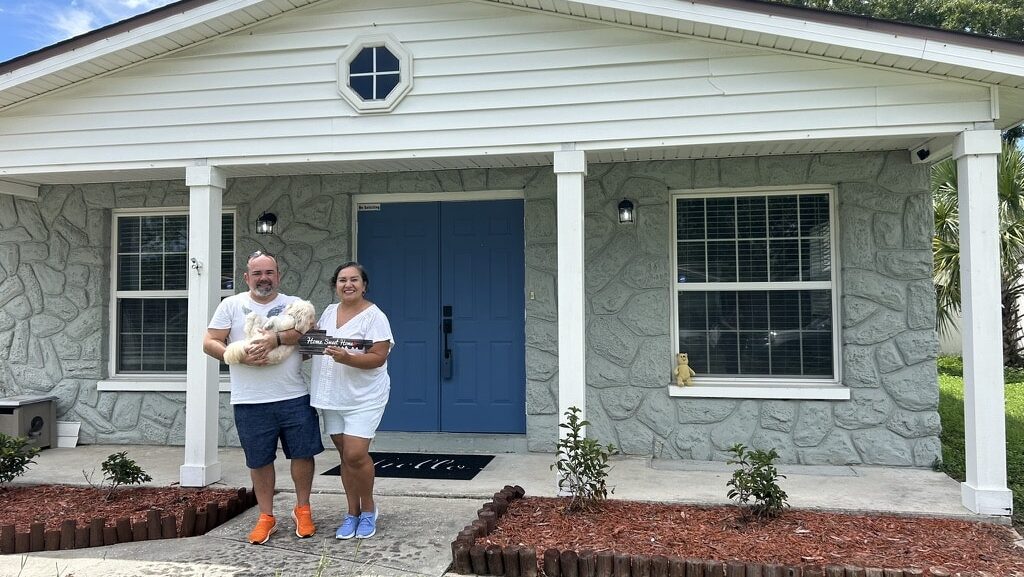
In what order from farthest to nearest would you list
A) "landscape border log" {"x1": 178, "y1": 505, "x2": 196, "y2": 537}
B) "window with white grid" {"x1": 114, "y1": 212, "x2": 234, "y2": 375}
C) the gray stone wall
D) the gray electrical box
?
"window with white grid" {"x1": 114, "y1": 212, "x2": 234, "y2": 375} → the gray electrical box → the gray stone wall → "landscape border log" {"x1": 178, "y1": 505, "x2": 196, "y2": 537}

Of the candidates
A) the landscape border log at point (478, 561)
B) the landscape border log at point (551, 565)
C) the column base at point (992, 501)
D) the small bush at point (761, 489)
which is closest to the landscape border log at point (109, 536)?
the landscape border log at point (478, 561)

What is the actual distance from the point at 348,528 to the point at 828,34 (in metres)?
4.14

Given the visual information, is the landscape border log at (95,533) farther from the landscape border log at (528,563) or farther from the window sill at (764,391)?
the window sill at (764,391)

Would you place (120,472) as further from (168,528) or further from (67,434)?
(67,434)

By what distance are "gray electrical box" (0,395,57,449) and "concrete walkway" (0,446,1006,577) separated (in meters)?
0.15

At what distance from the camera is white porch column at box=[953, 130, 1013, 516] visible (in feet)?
14.2

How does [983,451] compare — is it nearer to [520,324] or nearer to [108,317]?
[520,324]

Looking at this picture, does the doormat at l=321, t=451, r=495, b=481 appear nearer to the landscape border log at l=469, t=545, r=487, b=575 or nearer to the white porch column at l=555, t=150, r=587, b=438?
the white porch column at l=555, t=150, r=587, b=438

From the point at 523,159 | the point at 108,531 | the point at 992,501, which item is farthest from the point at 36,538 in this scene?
the point at 992,501

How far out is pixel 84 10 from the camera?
29641 mm

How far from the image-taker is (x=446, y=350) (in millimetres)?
6391

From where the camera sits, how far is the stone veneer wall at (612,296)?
5637mm

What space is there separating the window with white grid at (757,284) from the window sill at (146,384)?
4.35 m

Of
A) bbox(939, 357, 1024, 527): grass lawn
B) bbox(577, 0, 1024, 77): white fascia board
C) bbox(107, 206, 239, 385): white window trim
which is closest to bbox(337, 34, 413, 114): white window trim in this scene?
bbox(577, 0, 1024, 77): white fascia board
